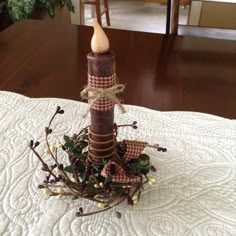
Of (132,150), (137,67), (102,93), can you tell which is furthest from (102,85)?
(137,67)

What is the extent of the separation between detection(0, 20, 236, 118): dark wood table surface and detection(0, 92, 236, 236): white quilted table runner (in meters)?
0.07

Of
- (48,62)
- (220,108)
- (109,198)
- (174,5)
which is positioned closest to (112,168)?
(109,198)

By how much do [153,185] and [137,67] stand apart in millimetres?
467

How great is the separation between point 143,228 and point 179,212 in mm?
65

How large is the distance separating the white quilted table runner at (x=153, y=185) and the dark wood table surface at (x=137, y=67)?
73 millimetres

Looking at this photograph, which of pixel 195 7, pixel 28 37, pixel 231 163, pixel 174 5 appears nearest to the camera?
pixel 231 163

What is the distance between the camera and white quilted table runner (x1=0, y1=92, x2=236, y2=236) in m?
0.49

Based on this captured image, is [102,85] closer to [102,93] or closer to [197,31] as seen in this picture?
[102,93]

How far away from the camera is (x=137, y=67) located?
0.95m

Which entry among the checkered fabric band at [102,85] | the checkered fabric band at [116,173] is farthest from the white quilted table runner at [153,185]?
the checkered fabric band at [102,85]

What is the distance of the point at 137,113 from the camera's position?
76 cm

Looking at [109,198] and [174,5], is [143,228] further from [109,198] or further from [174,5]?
[174,5]

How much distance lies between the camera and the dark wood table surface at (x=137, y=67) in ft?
2.70

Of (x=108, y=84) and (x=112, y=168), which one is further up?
(x=108, y=84)
